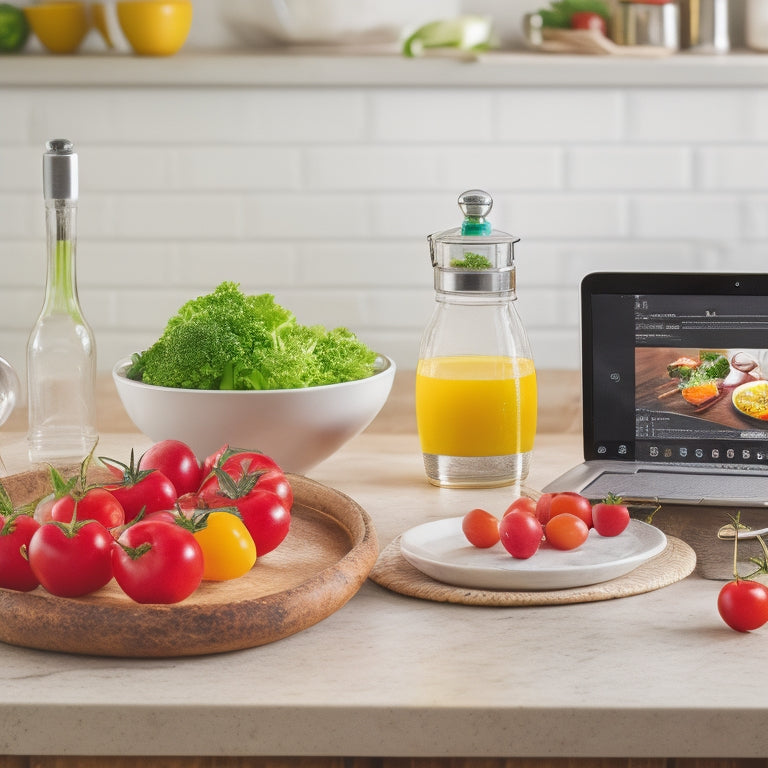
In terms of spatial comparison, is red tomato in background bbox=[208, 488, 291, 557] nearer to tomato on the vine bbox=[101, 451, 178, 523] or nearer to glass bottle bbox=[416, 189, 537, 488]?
tomato on the vine bbox=[101, 451, 178, 523]

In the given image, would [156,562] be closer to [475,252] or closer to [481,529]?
[481,529]

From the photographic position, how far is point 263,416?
1.35m

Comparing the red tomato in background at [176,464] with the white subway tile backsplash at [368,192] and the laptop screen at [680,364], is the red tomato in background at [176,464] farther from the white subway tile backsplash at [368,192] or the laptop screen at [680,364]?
the white subway tile backsplash at [368,192]

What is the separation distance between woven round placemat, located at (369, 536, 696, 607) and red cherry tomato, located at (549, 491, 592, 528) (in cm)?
7

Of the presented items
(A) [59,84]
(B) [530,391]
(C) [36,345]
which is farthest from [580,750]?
(A) [59,84]

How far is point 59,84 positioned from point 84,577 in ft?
6.63

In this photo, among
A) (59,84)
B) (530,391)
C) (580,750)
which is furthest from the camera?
(59,84)

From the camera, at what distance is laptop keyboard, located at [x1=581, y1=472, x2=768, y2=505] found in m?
1.16

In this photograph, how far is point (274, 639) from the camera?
2.93ft

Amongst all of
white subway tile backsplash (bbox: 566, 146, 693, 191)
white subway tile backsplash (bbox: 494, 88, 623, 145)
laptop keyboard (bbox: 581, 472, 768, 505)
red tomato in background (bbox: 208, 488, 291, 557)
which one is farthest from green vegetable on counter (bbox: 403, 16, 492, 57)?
red tomato in background (bbox: 208, 488, 291, 557)

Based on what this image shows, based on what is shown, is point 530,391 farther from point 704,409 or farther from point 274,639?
point 274,639

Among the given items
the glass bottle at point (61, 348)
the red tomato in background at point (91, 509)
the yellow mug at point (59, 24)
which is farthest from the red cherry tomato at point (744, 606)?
the yellow mug at point (59, 24)

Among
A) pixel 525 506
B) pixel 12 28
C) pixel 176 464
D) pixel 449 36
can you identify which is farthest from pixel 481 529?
pixel 12 28

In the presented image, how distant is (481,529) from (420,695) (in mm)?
261
